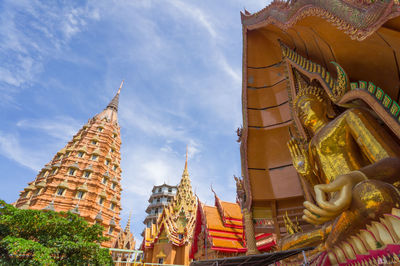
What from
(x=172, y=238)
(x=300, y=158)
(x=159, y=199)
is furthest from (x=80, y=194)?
(x=159, y=199)

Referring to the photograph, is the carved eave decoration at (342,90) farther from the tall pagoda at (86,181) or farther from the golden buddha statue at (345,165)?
the tall pagoda at (86,181)

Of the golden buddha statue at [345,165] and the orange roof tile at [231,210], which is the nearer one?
A: the golden buddha statue at [345,165]

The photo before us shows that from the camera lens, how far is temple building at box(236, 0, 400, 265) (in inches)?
80.7

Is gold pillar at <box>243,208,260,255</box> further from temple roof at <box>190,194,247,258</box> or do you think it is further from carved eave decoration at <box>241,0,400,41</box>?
temple roof at <box>190,194,247,258</box>

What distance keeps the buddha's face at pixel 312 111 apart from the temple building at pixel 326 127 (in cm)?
2

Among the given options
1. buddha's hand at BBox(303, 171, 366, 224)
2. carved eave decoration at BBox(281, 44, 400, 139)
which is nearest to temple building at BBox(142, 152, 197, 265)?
carved eave decoration at BBox(281, 44, 400, 139)

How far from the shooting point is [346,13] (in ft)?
8.85

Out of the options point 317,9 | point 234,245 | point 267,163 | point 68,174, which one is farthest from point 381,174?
A: point 68,174

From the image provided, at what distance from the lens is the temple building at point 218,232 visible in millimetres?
12273

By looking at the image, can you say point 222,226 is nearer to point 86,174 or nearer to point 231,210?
point 231,210

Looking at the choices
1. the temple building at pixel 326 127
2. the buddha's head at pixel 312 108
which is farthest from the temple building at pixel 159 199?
the buddha's head at pixel 312 108

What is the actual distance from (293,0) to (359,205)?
11.1ft

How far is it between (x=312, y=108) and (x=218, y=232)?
10957mm

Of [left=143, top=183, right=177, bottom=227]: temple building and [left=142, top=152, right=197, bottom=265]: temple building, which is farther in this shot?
[left=143, top=183, right=177, bottom=227]: temple building
